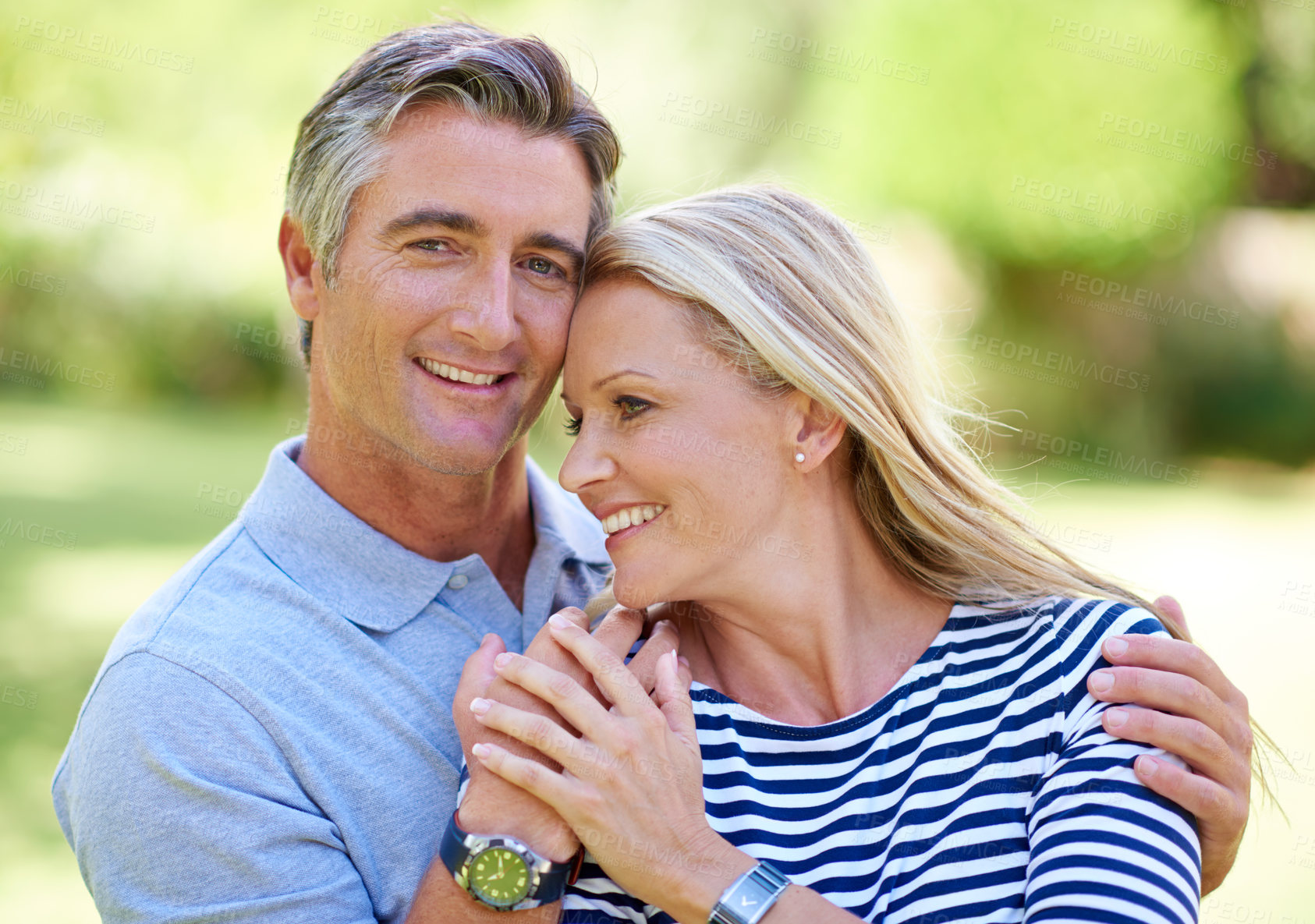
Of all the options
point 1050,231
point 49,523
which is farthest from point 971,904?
point 1050,231

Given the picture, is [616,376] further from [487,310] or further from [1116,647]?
[1116,647]

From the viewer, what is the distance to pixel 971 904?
212cm

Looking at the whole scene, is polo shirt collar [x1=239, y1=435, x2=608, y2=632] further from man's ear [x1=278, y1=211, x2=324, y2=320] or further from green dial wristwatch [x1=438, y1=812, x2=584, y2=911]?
green dial wristwatch [x1=438, y1=812, x2=584, y2=911]

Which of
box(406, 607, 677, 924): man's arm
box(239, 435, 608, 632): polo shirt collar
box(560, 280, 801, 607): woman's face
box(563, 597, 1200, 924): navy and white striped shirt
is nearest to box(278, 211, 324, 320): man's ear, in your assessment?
box(239, 435, 608, 632): polo shirt collar

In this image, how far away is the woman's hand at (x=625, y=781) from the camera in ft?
6.73

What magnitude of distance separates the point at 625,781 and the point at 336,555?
0.96 meters

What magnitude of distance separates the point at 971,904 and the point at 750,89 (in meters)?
19.3

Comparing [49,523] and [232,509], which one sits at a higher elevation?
[232,509]

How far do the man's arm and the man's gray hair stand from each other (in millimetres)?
1167

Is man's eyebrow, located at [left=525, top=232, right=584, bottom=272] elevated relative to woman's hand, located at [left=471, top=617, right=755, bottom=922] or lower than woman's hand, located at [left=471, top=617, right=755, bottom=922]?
elevated

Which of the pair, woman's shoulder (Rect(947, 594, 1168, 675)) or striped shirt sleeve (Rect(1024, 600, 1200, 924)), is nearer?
striped shirt sleeve (Rect(1024, 600, 1200, 924))

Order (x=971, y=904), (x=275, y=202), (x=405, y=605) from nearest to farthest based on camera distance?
(x=971, y=904), (x=405, y=605), (x=275, y=202)

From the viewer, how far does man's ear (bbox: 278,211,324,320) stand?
304 cm

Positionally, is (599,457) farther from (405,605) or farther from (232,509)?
(232,509)
